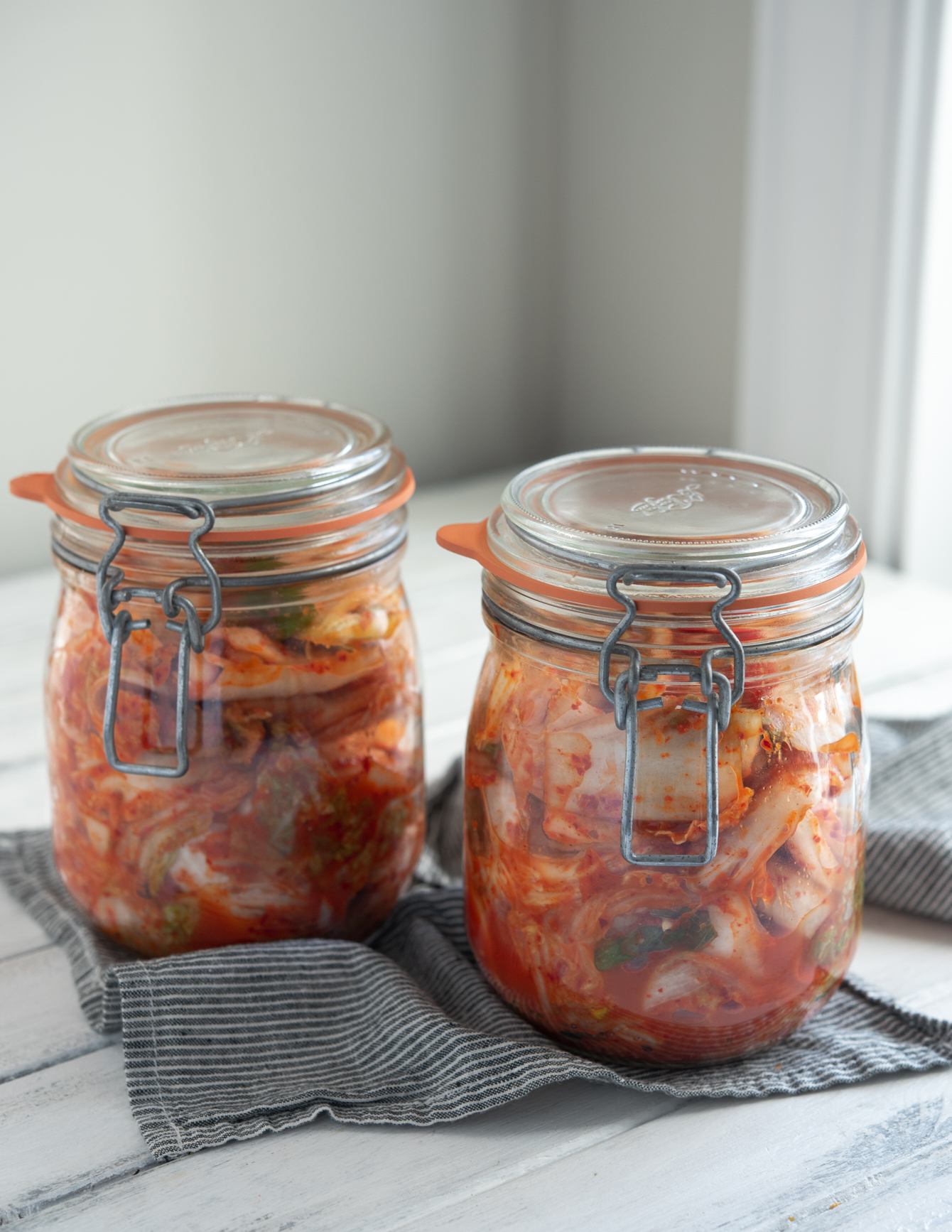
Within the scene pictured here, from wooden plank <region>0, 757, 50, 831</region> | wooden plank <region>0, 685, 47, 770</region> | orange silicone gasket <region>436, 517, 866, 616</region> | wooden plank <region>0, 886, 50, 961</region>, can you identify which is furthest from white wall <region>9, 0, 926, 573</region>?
orange silicone gasket <region>436, 517, 866, 616</region>

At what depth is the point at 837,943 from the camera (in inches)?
24.6

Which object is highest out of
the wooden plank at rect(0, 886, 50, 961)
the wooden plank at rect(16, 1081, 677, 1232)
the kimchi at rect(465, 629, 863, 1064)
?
the kimchi at rect(465, 629, 863, 1064)

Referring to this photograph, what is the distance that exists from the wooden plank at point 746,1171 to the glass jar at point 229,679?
0.67ft

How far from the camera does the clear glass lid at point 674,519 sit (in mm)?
545

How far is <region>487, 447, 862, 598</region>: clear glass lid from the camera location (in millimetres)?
545

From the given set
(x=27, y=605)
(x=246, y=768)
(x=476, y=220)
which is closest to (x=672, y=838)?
(x=246, y=768)

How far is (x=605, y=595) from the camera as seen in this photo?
546 mm

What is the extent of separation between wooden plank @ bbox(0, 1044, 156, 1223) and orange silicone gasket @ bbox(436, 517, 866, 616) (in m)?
0.32

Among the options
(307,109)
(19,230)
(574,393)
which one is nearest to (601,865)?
(19,230)

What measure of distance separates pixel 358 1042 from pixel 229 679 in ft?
0.65

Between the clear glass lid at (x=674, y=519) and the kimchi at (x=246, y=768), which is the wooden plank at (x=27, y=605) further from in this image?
the clear glass lid at (x=674, y=519)

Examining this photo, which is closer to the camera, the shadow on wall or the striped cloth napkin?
the striped cloth napkin

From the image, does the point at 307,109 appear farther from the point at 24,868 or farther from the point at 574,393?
the point at 24,868

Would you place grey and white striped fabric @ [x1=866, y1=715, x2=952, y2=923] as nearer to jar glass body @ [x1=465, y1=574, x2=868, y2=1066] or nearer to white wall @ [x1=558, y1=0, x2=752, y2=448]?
jar glass body @ [x1=465, y1=574, x2=868, y2=1066]
